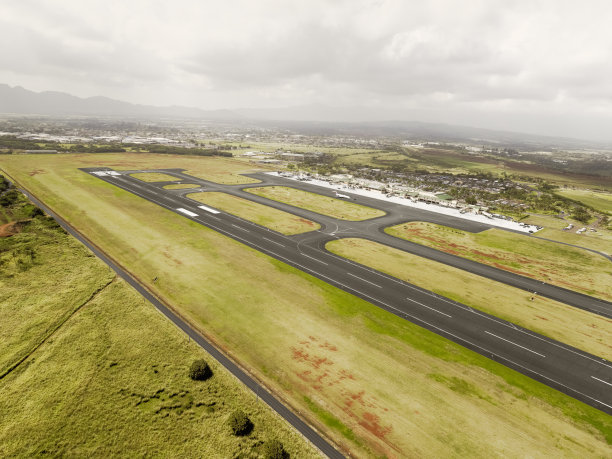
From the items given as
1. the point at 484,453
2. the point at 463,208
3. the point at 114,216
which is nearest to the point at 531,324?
the point at 484,453

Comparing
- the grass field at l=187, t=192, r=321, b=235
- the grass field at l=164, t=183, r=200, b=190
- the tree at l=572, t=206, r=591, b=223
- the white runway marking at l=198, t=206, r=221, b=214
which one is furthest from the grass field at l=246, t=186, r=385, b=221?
the tree at l=572, t=206, r=591, b=223

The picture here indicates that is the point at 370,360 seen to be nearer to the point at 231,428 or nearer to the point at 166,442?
the point at 231,428

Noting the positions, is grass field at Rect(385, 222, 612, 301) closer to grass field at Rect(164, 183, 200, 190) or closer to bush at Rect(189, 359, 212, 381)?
bush at Rect(189, 359, 212, 381)

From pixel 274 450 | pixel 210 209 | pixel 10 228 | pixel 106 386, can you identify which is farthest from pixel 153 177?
pixel 274 450

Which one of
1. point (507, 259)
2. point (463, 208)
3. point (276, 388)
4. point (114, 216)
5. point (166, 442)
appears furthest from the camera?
point (463, 208)

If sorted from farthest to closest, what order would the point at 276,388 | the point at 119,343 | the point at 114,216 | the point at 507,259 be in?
the point at 114,216 < the point at 507,259 < the point at 119,343 < the point at 276,388
